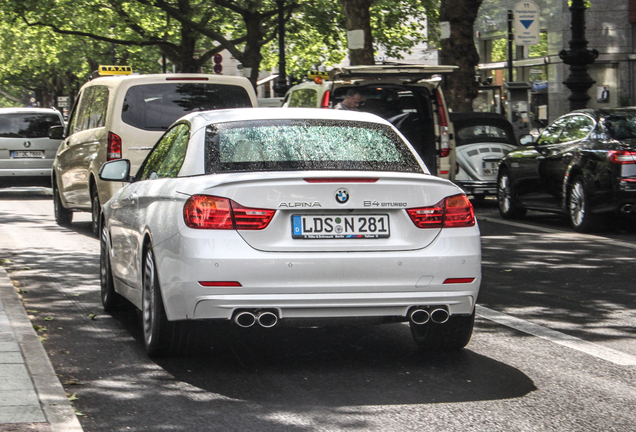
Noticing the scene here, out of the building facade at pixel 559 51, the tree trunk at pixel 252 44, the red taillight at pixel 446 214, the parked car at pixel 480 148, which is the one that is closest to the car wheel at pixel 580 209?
the parked car at pixel 480 148

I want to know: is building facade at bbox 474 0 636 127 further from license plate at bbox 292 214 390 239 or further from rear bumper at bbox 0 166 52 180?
license plate at bbox 292 214 390 239

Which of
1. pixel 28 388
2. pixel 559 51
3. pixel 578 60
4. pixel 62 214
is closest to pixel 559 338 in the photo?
pixel 28 388

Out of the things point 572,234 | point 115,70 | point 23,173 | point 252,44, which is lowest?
point 572,234

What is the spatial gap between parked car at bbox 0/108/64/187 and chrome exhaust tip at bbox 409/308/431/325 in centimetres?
1745

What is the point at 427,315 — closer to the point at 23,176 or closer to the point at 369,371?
the point at 369,371

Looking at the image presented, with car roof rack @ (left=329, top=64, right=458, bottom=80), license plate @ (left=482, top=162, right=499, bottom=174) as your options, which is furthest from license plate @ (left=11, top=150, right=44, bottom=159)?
car roof rack @ (left=329, top=64, right=458, bottom=80)

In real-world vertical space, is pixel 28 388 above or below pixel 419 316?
below

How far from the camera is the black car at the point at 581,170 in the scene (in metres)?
13.2

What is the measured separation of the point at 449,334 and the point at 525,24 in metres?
17.0

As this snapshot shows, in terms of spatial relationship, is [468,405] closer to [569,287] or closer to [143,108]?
[569,287]

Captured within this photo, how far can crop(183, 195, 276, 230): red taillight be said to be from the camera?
5816 millimetres

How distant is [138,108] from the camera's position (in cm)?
1296

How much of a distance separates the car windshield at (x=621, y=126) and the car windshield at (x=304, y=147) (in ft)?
24.5

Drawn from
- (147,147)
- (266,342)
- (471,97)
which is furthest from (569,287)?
(471,97)
